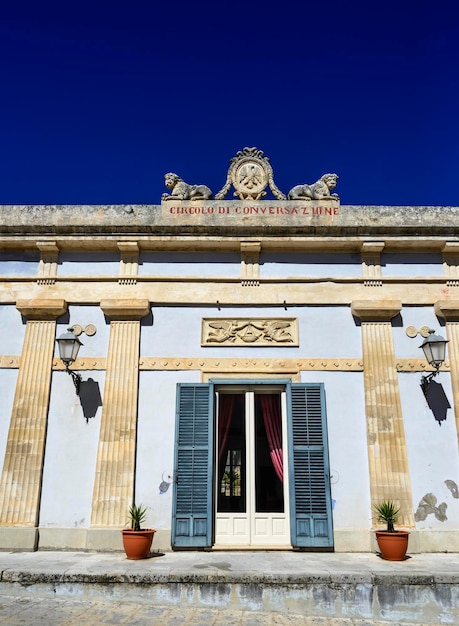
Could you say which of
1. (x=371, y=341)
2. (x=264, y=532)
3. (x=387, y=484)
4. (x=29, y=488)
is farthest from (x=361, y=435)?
(x=29, y=488)

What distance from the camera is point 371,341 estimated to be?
8.17 metres

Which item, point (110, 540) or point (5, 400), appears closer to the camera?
point (110, 540)

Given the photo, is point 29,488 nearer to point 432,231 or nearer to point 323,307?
point 323,307

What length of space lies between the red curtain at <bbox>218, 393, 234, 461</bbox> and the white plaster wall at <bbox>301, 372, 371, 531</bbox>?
119 cm

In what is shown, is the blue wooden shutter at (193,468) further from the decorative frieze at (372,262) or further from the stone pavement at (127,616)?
the decorative frieze at (372,262)

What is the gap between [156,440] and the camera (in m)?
7.77

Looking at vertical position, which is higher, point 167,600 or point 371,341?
point 371,341

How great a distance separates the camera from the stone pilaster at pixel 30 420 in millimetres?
7449

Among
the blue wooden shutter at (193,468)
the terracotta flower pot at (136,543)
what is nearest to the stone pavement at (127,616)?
the terracotta flower pot at (136,543)

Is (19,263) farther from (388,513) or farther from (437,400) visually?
(437,400)

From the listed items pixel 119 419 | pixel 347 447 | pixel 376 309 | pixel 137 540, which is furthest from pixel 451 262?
pixel 137 540

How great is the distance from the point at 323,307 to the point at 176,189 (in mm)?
3221

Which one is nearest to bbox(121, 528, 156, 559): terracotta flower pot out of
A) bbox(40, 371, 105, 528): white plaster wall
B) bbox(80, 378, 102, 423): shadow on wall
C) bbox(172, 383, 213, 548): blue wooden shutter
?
bbox(172, 383, 213, 548): blue wooden shutter

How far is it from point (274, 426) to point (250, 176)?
427 cm
